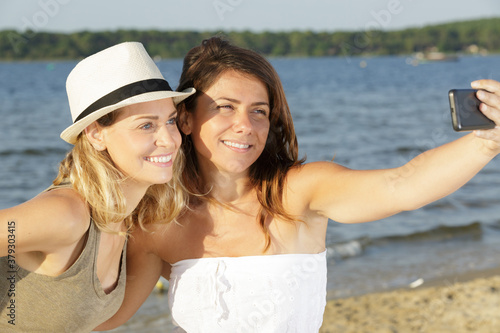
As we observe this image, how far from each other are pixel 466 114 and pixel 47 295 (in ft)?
6.19

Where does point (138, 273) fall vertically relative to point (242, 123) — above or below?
below

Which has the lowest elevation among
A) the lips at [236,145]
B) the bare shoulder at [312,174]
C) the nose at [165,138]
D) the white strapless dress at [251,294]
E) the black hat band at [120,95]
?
the white strapless dress at [251,294]

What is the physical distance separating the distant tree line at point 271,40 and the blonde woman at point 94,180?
1541 centimetres

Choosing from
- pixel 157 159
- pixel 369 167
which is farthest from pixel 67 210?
pixel 369 167

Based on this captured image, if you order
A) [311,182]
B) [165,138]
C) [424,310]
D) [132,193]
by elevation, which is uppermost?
[165,138]

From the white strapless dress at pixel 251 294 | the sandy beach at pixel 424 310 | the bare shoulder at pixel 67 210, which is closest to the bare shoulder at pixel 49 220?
the bare shoulder at pixel 67 210

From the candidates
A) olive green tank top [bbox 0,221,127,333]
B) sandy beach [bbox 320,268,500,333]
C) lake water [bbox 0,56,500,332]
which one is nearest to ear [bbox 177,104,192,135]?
olive green tank top [bbox 0,221,127,333]

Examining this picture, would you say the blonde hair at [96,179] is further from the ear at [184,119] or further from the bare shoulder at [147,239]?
the ear at [184,119]

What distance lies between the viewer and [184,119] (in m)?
3.20

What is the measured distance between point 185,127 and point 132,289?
0.94m

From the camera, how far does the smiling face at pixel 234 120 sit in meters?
3.00

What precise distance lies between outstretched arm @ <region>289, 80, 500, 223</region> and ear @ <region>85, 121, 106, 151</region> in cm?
98

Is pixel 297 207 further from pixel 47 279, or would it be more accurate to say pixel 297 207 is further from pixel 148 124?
pixel 47 279

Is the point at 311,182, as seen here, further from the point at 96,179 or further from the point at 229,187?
the point at 96,179
